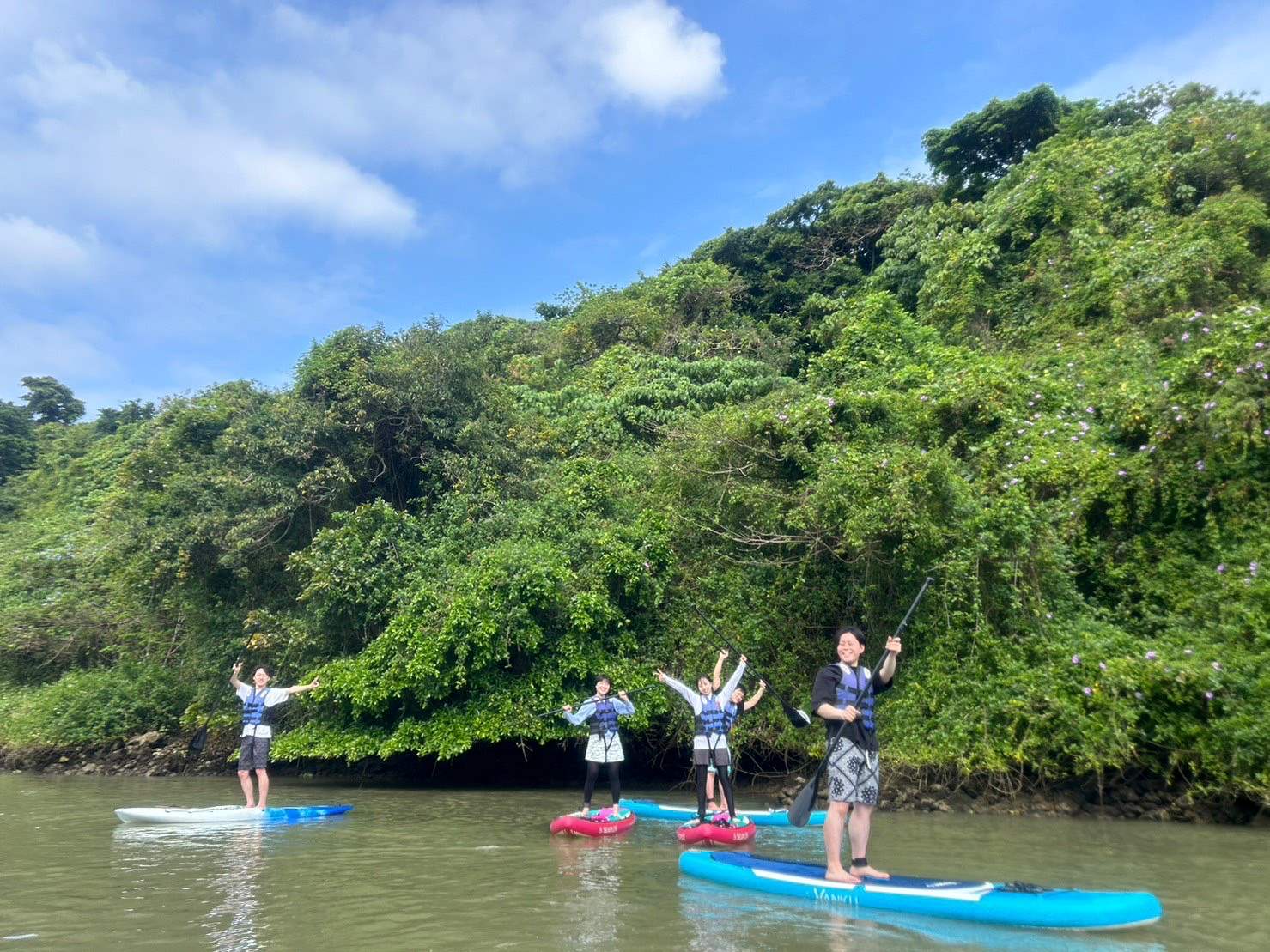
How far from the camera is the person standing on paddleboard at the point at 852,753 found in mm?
5598

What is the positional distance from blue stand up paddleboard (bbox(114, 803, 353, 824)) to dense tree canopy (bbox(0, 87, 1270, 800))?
2473 millimetres

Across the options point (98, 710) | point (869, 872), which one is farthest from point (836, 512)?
point (98, 710)

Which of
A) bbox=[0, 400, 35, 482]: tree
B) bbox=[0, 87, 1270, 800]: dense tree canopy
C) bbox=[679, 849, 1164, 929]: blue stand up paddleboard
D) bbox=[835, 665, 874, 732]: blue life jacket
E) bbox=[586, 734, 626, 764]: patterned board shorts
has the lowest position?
bbox=[679, 849, 1164, 929]: blue stand up paddleboard

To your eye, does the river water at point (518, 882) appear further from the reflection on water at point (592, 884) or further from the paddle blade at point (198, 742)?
the paddle blade at point (198, 742)

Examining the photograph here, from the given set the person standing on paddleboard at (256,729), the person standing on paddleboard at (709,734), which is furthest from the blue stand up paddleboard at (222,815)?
the person standing on paddleboard at (709,734)

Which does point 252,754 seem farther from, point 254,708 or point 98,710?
point 98,710

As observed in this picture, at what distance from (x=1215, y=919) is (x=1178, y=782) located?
4.63 meters

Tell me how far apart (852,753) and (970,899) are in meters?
1.00

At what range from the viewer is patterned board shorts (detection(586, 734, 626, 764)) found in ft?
31.8

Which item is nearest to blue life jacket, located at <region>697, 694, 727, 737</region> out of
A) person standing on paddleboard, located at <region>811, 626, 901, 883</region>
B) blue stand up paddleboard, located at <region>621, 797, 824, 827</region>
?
blue stand up paddleboard, located at <region>621, 797, 824, 827</region>

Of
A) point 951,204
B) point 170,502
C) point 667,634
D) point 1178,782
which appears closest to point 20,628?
point 170,502

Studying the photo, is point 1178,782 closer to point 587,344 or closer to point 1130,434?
point 1130,434

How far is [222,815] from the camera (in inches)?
378

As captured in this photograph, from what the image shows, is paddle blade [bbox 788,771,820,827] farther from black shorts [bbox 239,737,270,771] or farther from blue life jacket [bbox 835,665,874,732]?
black shorts [bbox 239,737,270,771]
